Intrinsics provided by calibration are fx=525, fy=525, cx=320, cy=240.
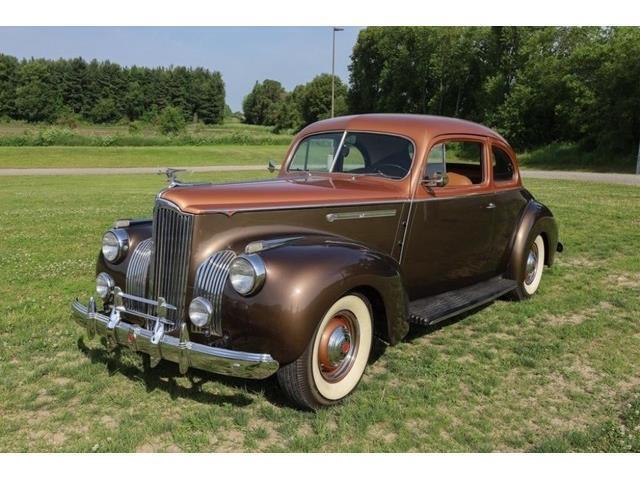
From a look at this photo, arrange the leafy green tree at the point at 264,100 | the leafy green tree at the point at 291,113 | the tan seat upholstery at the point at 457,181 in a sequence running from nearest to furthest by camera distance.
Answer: the tan seat upholstery at the point at 457,181, the leafy green tree at the point at 291,113, the leafy green tree at the point at 264,100

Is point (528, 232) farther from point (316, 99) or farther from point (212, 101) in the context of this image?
point (212, 101)

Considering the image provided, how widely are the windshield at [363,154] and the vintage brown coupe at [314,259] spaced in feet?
0.04

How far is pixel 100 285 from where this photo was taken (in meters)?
3.96

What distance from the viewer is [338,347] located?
3.51 m

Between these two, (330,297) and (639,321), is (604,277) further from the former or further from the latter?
(330,297)

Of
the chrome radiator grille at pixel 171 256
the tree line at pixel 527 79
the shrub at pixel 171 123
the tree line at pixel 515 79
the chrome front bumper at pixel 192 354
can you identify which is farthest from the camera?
the shrub at pixel 171 123

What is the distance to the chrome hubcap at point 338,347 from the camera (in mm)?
3471

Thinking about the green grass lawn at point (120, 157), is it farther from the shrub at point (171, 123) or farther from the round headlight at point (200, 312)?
the round headlight at point (200, 312)

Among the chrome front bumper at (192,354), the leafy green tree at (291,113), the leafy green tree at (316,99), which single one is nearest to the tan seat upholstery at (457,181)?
the chrome front bumper at (192,354)

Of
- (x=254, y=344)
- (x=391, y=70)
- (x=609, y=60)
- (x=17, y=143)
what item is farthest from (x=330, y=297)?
(x=391, y=70)

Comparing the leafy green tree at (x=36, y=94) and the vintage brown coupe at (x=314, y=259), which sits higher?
the leafy green tree at (x=36, y=94)

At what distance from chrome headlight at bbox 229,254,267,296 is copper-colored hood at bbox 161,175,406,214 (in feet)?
1.57

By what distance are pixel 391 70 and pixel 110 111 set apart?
40.2 m

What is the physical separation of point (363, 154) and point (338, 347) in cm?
194
